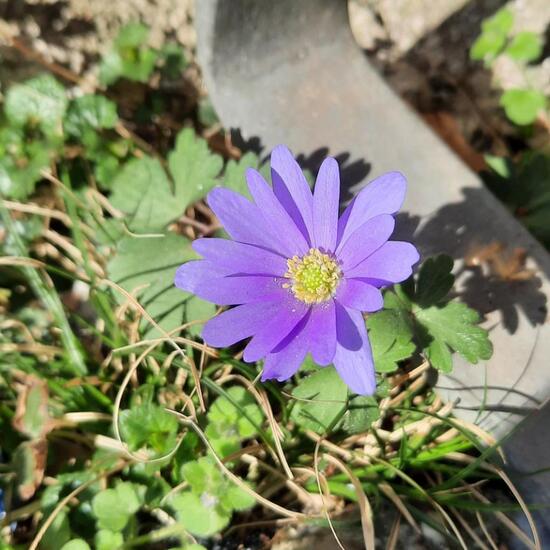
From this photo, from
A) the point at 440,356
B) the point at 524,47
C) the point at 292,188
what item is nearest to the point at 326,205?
the point at 292,188

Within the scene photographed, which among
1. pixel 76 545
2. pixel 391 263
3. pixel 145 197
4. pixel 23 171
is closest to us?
pixel 391 263

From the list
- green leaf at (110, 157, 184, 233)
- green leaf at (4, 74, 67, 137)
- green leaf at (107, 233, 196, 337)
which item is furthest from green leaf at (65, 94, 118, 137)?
green leaf at (107, 233, 196, 337)

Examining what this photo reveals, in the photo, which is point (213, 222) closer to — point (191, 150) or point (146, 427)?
point (191, 150)

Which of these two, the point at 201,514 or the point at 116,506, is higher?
the point at 116,506

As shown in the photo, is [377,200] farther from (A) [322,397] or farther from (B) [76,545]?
(B) [76,545]

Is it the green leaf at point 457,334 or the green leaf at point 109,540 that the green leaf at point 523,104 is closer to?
the green leaf at point 457,334

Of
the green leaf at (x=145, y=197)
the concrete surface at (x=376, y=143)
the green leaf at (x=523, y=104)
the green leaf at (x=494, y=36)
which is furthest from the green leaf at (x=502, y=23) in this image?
the green leaf at (x=145, y=197)

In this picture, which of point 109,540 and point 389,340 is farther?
point 109,540
